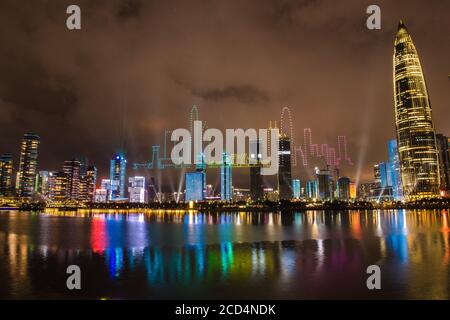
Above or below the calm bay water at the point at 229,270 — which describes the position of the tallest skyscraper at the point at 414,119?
above

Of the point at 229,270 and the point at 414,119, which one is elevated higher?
the point at 414,119

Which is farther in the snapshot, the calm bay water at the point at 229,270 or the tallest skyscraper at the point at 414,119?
the tallest skyscraper at the point at 414,119

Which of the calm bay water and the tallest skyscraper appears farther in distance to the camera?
the tallest skyscraper

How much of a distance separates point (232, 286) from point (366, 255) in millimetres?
12064

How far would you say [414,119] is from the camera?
163 m

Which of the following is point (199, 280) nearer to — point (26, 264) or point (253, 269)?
point (253, 269)

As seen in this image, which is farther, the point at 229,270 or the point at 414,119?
the point at 414,119

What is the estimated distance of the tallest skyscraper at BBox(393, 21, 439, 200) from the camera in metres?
161

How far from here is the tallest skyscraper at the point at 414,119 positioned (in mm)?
160625

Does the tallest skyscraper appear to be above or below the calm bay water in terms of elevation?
above
